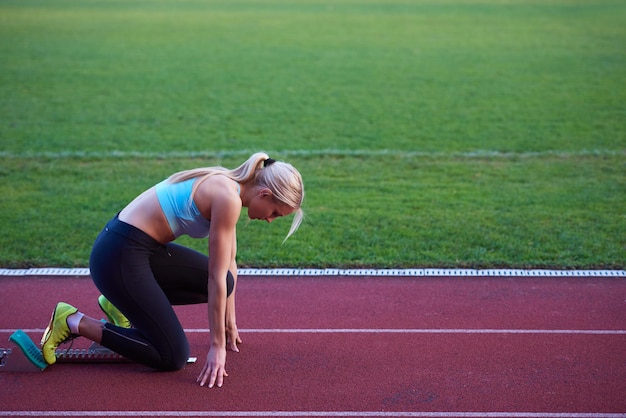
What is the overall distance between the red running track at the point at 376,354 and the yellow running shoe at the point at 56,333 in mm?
144

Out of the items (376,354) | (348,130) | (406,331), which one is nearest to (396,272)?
(406,331)

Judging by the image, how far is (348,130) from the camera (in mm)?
13375

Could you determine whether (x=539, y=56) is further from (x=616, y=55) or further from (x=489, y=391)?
(x=489, y=391)

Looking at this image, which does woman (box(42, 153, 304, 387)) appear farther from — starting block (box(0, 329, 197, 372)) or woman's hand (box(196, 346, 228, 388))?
starting block (box(0, 329, 197, 372))

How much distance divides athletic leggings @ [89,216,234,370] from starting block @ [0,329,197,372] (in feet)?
0.80

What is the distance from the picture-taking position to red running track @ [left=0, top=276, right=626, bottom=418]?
4820mm

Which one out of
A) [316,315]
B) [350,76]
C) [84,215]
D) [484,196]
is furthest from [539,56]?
[316,315]

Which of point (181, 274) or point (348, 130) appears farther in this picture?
point (348, 130)

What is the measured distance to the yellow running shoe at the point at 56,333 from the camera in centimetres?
515

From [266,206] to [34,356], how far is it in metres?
1.85

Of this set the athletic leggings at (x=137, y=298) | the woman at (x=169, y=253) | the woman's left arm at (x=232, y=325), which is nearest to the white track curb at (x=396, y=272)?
the woman's left arm at (x=232, y=325)

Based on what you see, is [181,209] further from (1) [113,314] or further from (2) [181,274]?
(1) [113,314]

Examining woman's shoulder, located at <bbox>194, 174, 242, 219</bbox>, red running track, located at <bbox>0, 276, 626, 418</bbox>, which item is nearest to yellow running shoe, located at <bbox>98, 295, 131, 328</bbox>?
red running track, located at <bbox>0, 276, 626, 418</bbox>

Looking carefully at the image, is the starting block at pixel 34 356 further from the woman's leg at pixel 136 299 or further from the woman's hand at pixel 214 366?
the woman's hand at pixel 214 366
